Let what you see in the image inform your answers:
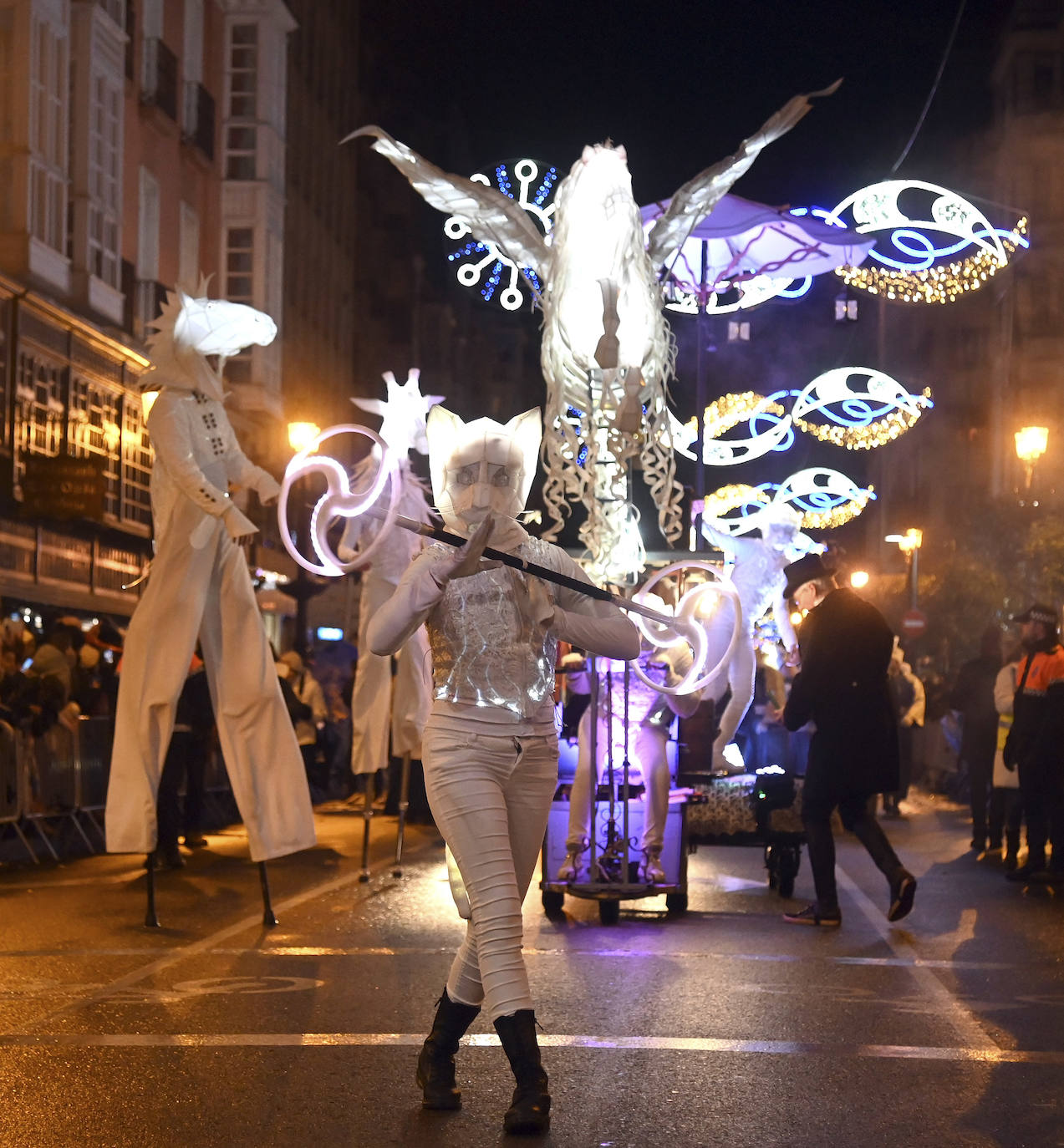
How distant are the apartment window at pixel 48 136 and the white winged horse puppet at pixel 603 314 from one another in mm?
15884

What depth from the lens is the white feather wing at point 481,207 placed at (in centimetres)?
1115

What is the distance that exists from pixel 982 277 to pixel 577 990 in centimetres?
943

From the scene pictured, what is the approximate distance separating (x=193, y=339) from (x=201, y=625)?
1523mm

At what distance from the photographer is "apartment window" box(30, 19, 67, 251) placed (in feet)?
84.9

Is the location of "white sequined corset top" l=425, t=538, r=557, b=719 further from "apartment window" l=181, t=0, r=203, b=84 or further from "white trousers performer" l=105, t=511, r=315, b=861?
"apartment window" l=181, t=0, r=203, b=84

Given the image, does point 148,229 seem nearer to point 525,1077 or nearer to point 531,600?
point 531,600

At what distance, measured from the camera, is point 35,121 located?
2598 cm

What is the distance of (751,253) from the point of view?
1490cm

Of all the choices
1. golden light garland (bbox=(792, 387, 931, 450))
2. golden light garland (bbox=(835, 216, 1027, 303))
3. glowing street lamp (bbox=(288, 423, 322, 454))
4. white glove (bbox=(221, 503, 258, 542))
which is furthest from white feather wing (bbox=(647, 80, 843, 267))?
glowing street lamp (bbox=(288, 423, 322, 454))

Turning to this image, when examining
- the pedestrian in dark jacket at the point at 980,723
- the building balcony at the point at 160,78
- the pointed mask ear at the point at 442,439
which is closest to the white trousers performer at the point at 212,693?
the pointed mask ear at the point at 442,439

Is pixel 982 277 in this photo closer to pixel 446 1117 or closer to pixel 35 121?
pixel 446 1117

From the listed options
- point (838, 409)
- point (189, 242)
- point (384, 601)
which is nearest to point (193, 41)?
point (189, 242)

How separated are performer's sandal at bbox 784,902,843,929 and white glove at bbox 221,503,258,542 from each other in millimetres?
3689

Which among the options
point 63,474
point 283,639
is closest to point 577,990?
point 63,474
